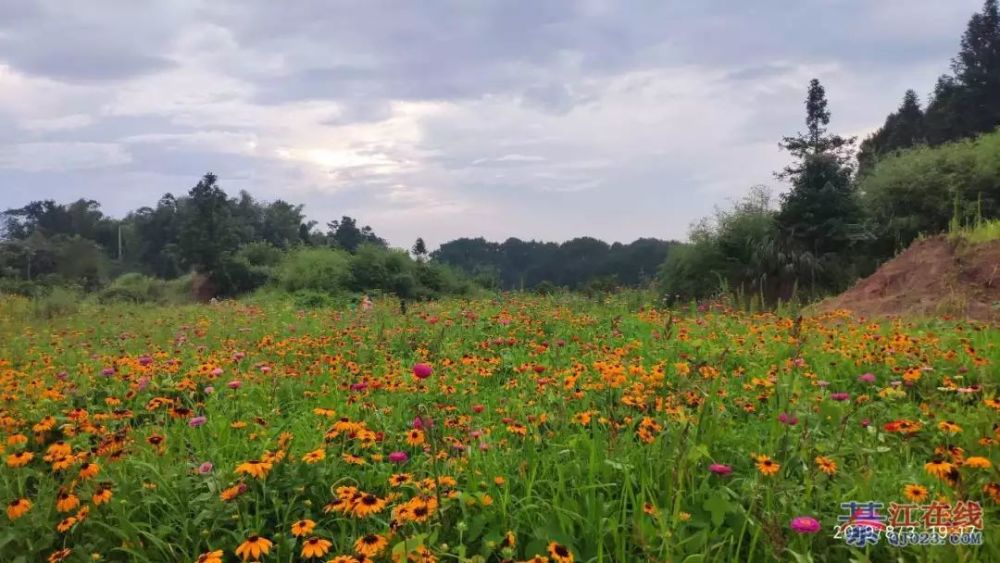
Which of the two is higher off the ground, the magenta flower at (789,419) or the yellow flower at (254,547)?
the magenta flower at (789,419)

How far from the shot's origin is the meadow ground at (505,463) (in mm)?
1602

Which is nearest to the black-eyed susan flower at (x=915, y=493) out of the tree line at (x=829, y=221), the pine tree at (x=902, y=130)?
the tree line at (x=829, y=221)

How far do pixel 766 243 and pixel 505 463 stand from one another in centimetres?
1370

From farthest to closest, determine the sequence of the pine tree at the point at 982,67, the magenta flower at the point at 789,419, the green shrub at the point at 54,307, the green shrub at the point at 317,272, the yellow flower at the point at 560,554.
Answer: the pine tree at the point at 982,67, the green shrub at the point at 317,272, the green shrub at the point at 54,307, the magenta flower at the point at 789,419, the yellow flower at the point at 560,554

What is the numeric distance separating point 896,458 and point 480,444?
1.36m

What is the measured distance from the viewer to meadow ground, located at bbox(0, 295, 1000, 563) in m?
1.60

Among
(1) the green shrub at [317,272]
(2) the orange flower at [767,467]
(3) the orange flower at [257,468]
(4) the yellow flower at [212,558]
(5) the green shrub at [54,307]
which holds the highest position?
(1) the green shrub at [317,272]

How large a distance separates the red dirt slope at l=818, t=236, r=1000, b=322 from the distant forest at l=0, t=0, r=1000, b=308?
46.8 inches

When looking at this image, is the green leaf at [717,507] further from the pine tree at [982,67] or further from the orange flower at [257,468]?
the pine tree at [982,67]

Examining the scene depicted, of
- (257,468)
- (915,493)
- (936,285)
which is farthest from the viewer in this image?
(936,285)

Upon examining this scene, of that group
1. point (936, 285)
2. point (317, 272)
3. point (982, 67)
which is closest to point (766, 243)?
point (936, 285)

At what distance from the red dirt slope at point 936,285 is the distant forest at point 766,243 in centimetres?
119

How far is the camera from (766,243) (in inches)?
563

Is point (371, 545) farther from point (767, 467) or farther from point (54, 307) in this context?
point (54, 307)
